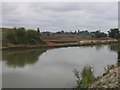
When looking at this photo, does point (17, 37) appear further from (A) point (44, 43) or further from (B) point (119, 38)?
(B) point (119, 38)

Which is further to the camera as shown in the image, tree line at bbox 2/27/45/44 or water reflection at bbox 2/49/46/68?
tree line at bbox 2/27/45/44

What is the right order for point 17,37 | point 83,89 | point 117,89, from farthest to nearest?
point 17,37 → point 83,89 → point 117,89

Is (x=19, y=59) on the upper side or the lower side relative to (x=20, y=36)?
lower

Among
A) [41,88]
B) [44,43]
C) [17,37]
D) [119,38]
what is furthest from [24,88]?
[119,38]

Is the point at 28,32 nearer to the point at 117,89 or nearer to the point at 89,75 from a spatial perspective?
the point at 89,75

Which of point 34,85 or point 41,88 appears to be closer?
point 41,88

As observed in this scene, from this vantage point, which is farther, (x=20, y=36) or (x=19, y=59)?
(x=20, y=36)

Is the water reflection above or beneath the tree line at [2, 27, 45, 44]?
beneath

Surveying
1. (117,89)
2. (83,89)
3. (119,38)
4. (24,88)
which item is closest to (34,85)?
(24,88)

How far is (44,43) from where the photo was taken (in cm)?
5538

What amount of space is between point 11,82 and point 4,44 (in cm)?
3214

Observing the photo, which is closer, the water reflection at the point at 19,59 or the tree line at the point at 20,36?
the water reflection at the point at 19,59

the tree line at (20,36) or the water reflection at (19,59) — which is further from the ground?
the tree line at (20,36)

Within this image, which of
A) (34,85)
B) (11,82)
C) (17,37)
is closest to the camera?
(34,85)
